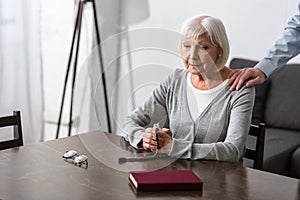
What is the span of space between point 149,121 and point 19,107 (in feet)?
5.68

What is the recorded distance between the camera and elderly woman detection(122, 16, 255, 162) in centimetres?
213

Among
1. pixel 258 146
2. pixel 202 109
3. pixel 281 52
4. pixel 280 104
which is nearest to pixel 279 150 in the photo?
pixel 280 104

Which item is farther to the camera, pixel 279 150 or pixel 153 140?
pixel 279 150

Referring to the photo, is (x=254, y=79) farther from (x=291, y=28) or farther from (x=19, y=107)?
(x=19, y=107)

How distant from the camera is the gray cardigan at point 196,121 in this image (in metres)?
2.11

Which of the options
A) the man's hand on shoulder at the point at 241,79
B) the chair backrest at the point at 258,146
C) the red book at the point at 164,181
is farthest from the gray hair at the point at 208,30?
the red book at the point at 164,181

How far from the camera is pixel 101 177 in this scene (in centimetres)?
187

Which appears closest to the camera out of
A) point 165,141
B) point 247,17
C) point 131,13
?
point 165,141

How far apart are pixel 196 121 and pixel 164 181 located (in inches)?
19.7

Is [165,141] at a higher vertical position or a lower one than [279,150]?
higher

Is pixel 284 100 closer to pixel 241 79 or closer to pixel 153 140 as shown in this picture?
pixel 241 79

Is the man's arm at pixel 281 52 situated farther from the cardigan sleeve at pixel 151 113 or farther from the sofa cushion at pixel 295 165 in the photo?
the sofa cushion at pixel 295 165

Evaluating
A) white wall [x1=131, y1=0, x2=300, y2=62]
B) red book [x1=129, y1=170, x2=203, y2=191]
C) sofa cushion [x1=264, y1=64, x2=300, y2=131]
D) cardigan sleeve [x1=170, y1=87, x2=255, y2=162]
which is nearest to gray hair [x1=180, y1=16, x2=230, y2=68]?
cardigan sleeve [x1=170, y1=87, x2=255, y2=162]

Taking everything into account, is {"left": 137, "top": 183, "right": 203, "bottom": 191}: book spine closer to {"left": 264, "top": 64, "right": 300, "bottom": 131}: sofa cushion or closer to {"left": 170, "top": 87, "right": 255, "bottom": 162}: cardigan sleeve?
{"left": 170, "top": 87, "right": 255, "bottom": 162}: cardigan sleeve
